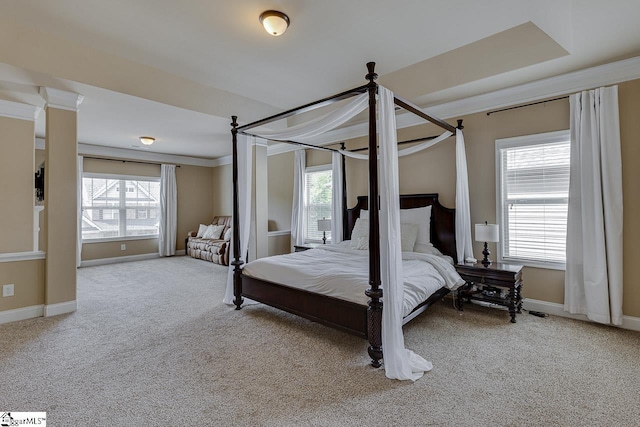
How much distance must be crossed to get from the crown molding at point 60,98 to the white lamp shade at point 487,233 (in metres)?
4.88

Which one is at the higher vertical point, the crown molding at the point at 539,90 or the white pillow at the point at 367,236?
the crown molding at the point at 539,90

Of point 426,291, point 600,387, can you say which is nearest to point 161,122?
point 426,291

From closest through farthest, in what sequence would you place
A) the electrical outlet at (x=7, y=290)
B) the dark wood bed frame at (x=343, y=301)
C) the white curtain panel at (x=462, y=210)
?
1. the dark wood bed frame at (x=343, y=301)
2. the electrical outlet at (x=7, y=290)
3. the white curtain panel at (x=462, y=210)

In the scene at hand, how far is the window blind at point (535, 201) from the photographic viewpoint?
346 centimetres

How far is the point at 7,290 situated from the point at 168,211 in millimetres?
4401

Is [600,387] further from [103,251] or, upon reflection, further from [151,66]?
[103,251]

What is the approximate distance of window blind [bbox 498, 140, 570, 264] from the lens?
3460 millimetres

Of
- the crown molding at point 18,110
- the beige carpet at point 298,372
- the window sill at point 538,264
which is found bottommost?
the beige carpet at point 298,372

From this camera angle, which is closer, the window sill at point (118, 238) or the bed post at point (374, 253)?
the bed post at point (374, 253)

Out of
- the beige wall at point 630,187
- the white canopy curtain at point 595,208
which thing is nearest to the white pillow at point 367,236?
the white canopy curtain at point 595,208

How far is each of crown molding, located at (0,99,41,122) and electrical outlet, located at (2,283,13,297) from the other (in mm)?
2323

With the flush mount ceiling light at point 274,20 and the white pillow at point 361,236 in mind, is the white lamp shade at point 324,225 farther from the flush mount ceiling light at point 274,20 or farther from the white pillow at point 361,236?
the flush mount ceiling light at point 274,20

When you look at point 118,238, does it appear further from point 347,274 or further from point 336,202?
point 347,274

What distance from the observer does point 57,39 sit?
304 cm
